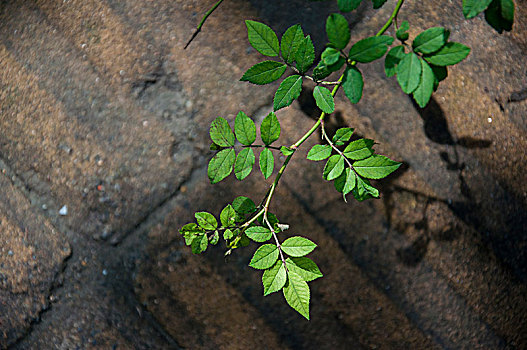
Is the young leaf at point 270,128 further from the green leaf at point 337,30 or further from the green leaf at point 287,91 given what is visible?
the green leaf at point 337,30

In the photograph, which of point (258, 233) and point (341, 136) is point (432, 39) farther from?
point (258, 233)

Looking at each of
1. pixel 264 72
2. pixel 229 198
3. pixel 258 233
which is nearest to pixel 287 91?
pixel 264 72

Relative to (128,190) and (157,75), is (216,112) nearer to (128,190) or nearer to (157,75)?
(157,75)

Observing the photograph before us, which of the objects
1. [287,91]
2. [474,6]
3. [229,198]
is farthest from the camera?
[229,198]

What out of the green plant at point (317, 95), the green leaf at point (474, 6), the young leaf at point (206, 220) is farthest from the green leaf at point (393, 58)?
the young leaf at point (206, 220)

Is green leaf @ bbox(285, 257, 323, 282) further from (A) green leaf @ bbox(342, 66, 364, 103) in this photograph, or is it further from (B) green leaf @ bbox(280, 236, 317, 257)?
(A) green leaf @ bbox(342, 66, 364, 103)

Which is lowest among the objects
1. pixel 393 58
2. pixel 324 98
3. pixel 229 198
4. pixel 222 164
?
pixel 229 198

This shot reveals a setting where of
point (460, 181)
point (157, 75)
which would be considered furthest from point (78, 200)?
point (460, 181)

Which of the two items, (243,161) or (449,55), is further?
(243,161)
